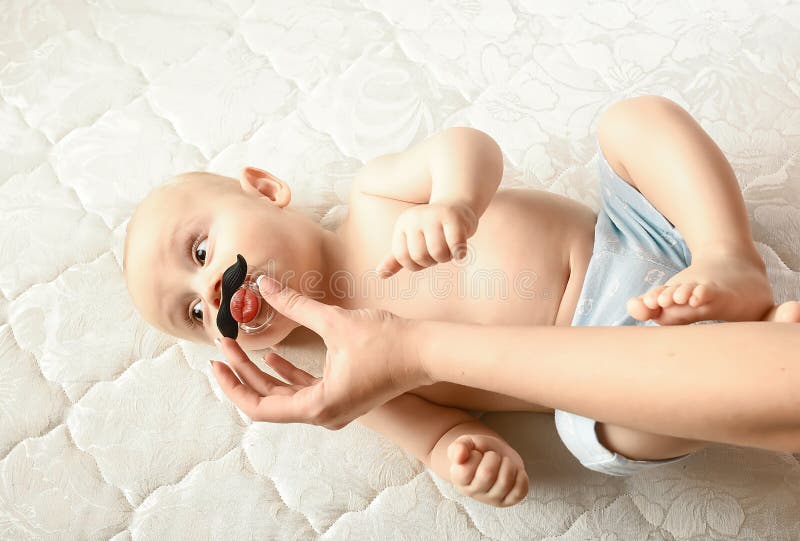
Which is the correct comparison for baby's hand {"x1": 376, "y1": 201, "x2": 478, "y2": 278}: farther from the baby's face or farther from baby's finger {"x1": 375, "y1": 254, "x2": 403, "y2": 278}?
the baby's face

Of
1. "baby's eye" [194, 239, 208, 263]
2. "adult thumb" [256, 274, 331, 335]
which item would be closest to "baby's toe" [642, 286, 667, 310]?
"adult thumb" [256, 274, 331, 335]

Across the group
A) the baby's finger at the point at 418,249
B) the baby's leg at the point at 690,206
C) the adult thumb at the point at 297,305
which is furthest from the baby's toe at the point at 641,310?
the adult thumb at the point at 297,305

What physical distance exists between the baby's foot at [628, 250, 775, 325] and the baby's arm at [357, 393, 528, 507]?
25cm

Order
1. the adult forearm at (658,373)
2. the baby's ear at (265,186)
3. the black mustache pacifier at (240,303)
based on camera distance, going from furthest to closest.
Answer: the baby's ear at (265,186) → the black mustache pacifier at (240,303) → the adult forearm at (658,373)

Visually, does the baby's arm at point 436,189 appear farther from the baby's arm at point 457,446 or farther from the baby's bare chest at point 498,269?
the baby's arm at point 457,446

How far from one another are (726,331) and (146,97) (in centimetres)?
103

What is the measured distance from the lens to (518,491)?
857 mm

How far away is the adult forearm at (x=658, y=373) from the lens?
1.88ft

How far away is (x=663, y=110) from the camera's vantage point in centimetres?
95

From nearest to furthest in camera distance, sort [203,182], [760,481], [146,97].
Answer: [760,481]
[203,182]
[146,97]

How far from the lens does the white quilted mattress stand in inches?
37.0

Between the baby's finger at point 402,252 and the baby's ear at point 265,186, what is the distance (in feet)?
1.00

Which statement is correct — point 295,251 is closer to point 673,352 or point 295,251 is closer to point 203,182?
point 203,182

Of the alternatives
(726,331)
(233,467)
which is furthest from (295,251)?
(726,331)
